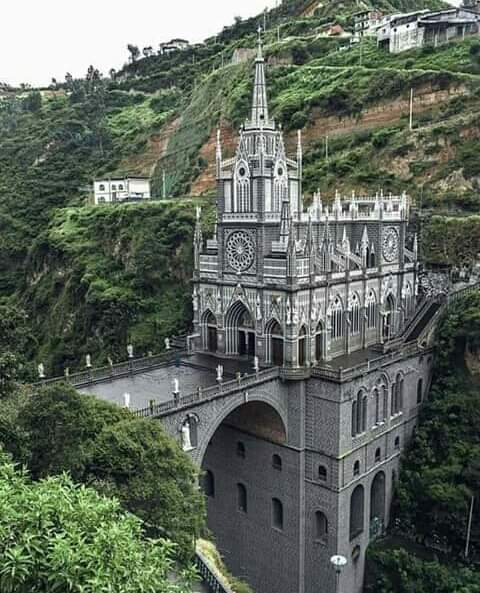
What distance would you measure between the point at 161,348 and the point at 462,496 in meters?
30.5

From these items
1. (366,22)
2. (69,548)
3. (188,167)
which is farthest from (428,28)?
(69,548)

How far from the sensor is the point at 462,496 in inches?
1369

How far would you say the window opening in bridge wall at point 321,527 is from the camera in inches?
1384

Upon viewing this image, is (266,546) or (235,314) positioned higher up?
(235,314)

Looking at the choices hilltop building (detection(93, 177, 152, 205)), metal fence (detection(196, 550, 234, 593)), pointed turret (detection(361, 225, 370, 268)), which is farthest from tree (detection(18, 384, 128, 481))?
hilltop building (detection(93, 177, 152, 205))

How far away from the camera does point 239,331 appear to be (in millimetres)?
37156

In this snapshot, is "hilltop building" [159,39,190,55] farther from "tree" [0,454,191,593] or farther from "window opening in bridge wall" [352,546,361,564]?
"tree" [0,454,191,593]

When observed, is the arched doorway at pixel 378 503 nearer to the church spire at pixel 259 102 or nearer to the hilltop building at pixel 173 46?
the church spire at pixel 259 102

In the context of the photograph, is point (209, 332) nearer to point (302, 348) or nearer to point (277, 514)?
point (302, 348)

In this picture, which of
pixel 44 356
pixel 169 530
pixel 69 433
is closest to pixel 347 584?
pixel 169 530

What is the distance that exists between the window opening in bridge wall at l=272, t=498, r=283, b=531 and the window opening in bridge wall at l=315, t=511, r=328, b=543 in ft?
7.65

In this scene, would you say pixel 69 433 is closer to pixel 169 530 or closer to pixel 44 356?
pixel 169 530

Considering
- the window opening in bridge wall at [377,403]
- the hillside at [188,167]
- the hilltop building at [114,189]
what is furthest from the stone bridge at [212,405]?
the hilltop building at [114,189]

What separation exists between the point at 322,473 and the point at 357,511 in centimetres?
448
